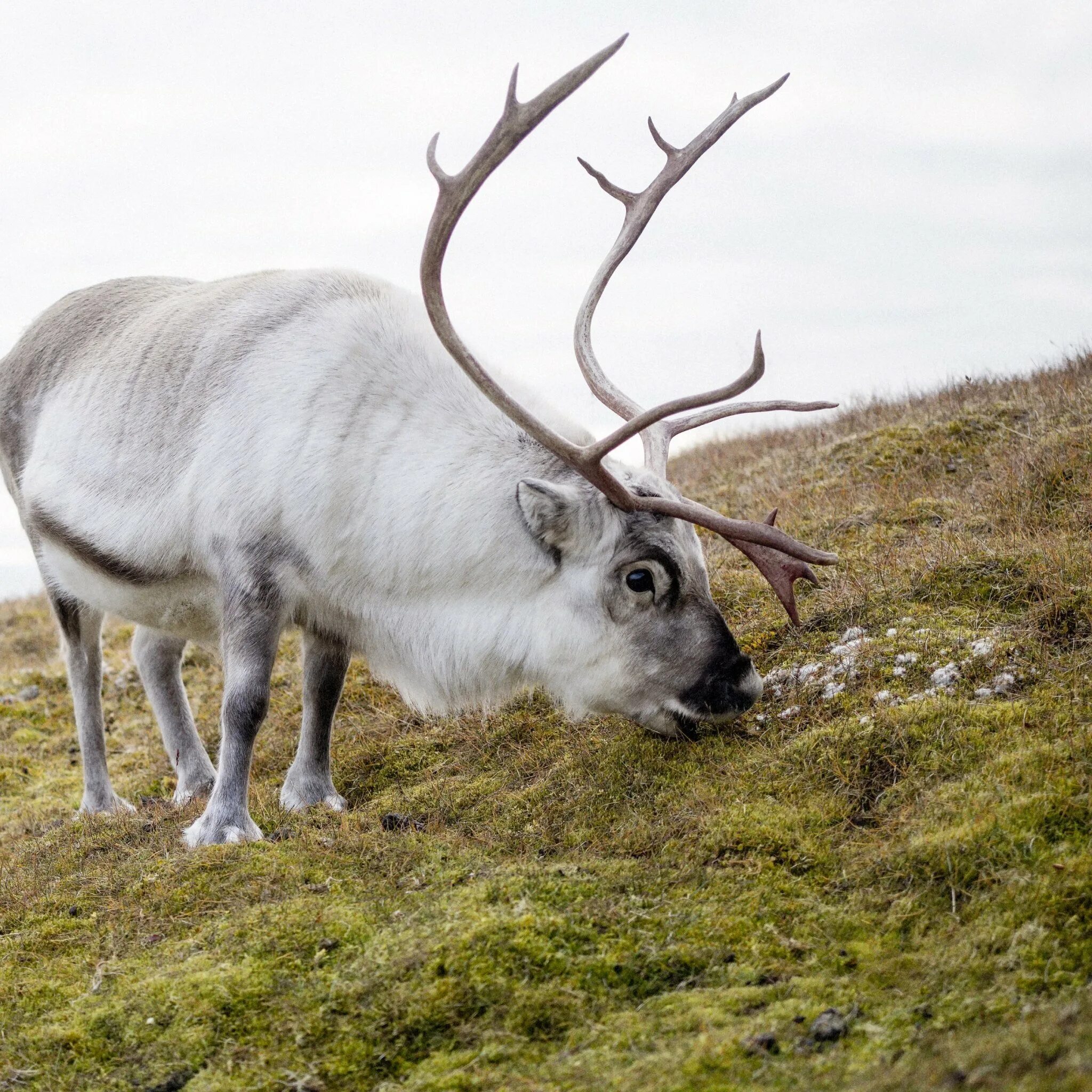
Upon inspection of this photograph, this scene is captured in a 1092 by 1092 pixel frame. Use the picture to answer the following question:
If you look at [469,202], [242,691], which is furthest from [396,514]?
[469,202]

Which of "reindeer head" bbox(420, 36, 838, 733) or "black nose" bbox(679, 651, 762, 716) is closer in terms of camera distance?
"reindeer head" bbox(420, 36, 838, 733)

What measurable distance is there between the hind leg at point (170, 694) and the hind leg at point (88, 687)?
0.27 meters

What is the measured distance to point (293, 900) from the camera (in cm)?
429

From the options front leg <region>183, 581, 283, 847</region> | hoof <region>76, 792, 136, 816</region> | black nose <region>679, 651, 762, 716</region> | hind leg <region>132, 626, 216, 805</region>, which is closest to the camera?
black nose <region>679, 651, 762, 716</region>

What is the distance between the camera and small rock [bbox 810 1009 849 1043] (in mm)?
2988

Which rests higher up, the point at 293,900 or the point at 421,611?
the point at 421,611

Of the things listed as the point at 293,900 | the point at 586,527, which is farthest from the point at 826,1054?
the point at 586,527

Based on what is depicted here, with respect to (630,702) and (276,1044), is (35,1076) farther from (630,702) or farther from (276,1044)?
(630,702)

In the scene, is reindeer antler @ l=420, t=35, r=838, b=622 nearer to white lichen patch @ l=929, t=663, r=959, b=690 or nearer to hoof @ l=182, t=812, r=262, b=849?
white lichen patch @ l=929, t=663, r=959, b=690

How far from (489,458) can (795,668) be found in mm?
1633

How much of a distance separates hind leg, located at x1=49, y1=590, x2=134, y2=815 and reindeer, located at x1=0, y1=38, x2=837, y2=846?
80 cm

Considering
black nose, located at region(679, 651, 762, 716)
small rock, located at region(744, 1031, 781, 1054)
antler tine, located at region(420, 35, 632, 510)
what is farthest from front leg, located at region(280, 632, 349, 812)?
small rock, located at region(744, 1031, 781, 1054)

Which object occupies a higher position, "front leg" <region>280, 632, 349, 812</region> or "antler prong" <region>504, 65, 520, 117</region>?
"antler prong" <region>504, 65, 520, 117</region>

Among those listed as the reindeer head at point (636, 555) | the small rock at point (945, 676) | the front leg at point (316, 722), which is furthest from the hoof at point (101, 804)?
the small rock at point (945, 676)
